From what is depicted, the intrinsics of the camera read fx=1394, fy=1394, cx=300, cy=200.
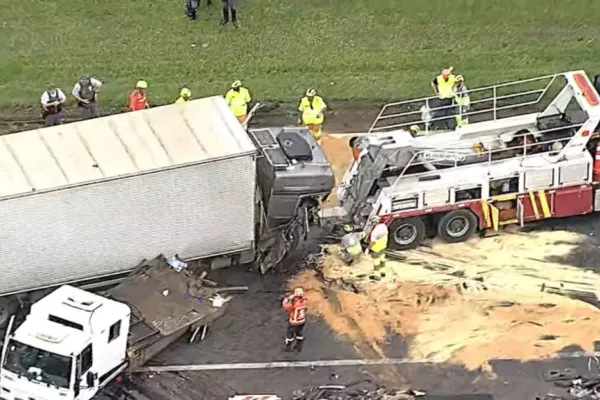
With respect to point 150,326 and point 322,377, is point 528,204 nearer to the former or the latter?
point 322,377

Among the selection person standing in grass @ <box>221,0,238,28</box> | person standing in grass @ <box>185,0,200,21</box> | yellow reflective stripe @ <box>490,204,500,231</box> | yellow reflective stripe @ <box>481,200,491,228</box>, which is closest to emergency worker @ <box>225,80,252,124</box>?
yellow reflective stripe @ <box>481,200,491,228</box>

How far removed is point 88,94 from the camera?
103 ft

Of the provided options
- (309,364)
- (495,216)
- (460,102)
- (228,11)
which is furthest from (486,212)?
(228,11)

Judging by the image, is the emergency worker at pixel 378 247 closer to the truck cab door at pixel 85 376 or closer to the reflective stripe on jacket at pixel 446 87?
the reflective stripe on jacket at pixel 446 87

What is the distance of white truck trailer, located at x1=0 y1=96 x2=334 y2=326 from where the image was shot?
24.9m

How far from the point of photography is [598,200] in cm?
2809

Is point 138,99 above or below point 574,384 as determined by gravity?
above

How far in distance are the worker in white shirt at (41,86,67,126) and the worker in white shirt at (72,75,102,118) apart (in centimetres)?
47

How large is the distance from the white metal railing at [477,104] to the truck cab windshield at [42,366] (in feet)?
35.2

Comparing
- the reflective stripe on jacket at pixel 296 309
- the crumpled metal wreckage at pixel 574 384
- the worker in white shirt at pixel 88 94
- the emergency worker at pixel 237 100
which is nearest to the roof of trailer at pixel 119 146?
the reflective stripe on jacket at pixel 296 309

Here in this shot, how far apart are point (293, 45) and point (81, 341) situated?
594 inches

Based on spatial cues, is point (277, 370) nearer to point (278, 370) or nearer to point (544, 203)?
point (278, 370)

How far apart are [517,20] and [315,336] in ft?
47.8

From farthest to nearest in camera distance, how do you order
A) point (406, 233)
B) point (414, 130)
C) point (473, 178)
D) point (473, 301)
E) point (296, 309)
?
point (414, 130)
point (406, 233)
point (473, 178)
point (473, 301)
point (296, 309)
